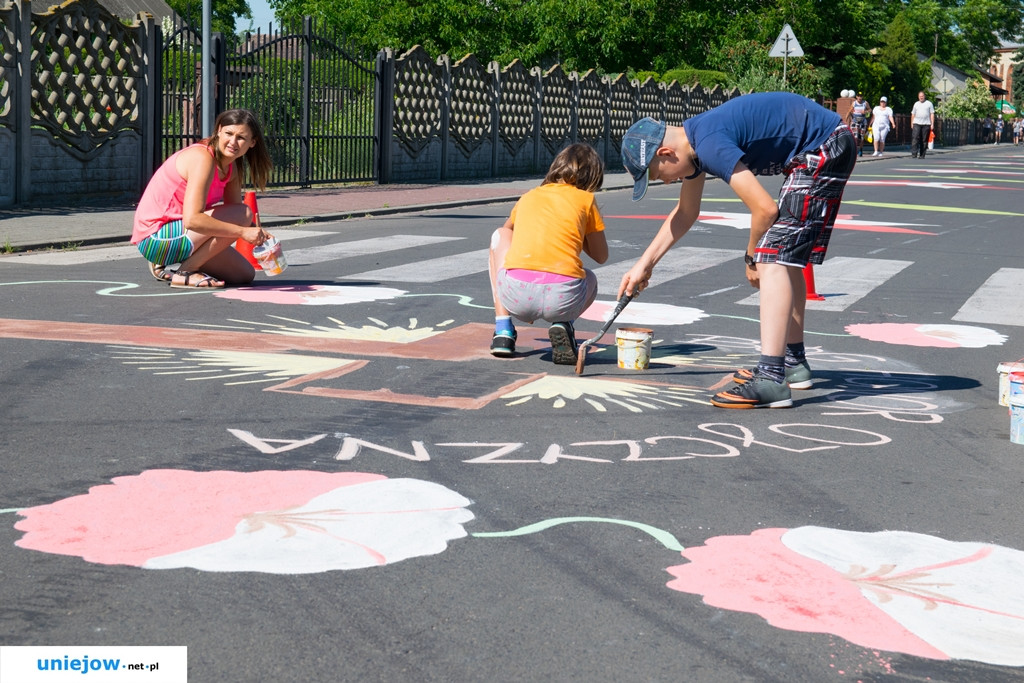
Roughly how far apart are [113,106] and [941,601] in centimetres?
1376

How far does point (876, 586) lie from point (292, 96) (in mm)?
16407

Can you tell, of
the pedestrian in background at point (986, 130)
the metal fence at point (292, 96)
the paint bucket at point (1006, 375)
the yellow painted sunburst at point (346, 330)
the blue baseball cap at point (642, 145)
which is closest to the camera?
the paint bucket at point (1006, 375)

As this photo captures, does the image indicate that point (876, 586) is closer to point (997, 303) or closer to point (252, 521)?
point (252, 521)

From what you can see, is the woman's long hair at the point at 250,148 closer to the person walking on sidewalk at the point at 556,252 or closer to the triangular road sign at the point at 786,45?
the person walking on sidewalk at the point at 556,252

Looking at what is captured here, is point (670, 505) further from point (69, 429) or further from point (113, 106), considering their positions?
point (113, 106)

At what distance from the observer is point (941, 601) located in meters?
3.36

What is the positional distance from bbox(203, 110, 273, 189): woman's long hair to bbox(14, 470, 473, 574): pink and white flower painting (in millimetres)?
4443

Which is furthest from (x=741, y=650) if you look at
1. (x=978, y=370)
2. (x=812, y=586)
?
(x=978, y=370)

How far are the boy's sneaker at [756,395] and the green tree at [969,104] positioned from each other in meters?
68.1

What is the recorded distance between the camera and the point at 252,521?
12.5ft

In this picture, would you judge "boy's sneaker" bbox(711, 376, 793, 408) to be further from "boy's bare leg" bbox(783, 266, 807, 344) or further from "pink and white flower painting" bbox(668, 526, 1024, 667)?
"pink and white flower painting" bbox(668, 526, 1024, 667)

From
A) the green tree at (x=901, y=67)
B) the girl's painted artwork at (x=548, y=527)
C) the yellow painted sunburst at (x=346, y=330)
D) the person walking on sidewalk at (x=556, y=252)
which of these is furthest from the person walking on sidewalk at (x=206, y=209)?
the green tree at (x=901, y=67)

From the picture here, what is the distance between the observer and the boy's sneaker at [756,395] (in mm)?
5602

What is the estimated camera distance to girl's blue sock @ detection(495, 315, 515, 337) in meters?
6.65
